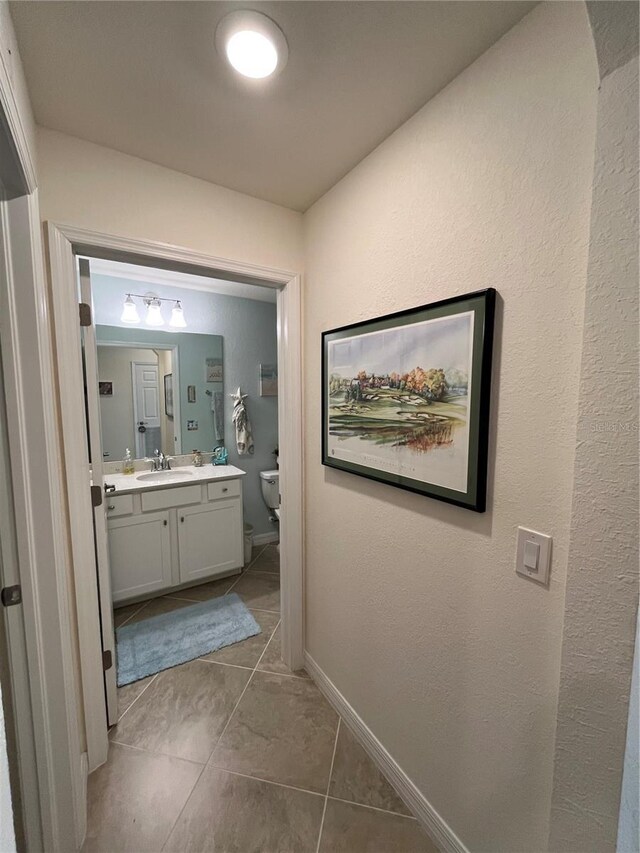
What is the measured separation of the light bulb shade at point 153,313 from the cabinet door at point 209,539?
1.58 metres

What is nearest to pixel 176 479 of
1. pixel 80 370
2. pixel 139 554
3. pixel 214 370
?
pixel 139 554

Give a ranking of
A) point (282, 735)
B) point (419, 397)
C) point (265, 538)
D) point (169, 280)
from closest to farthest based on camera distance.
Answer: point (419, 397) → point (282, 735) → point (169, 280) → point (265, 538)

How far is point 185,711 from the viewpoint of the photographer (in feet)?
5.38

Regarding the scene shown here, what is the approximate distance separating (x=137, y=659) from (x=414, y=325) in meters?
2.34

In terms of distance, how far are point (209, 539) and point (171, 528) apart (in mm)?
315

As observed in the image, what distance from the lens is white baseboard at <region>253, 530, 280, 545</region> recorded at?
3521 mm

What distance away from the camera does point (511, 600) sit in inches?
35.5

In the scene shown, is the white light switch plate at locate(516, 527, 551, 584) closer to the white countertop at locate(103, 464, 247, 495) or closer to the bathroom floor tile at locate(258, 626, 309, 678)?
the bathroom floor tile at locate(258, 626, 309, 678)

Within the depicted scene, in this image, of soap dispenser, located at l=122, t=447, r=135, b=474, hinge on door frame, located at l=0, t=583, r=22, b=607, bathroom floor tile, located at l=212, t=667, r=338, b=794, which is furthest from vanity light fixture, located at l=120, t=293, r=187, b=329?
bathroom floor tile, located at l=212, t=667, r=338, b=794

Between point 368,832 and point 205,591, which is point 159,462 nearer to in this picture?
point 205,591

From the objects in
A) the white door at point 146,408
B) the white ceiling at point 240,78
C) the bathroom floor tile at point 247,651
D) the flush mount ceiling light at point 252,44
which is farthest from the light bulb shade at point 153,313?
the bathroom floor tile at point 247,651

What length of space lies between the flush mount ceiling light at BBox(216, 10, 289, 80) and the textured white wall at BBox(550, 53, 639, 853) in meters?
0.78

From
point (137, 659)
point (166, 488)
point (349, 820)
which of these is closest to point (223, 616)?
point (137, 659)

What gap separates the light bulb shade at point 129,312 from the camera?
2.68 m
